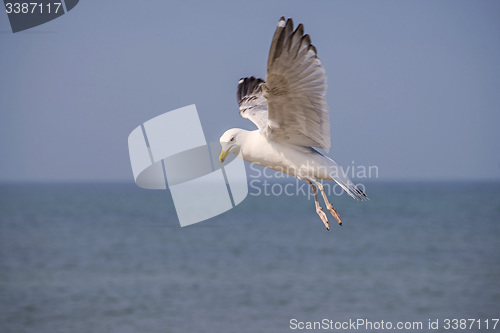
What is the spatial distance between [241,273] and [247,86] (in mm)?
22182

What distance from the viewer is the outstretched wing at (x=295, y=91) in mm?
8094

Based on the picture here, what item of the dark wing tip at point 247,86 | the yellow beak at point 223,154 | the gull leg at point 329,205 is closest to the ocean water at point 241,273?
the dark wing tip at point 247,86

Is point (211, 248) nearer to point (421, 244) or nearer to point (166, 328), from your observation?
point (421, 244)

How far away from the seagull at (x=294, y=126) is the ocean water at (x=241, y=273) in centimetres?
1404

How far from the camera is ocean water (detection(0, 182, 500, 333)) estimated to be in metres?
24.3

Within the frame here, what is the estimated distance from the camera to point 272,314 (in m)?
24.0

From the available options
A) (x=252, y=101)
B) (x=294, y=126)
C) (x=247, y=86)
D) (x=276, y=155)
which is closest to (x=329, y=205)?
(x=276, y=155)

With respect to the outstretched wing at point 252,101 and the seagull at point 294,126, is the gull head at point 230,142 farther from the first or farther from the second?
the outstretched wing at point 252,101

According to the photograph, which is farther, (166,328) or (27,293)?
(27,293)

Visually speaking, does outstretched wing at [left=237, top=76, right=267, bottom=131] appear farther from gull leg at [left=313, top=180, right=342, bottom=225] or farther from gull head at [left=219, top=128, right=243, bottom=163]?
gull leg at [left=313, top=180, right=342, bottom=225]

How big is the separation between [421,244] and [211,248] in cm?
1238

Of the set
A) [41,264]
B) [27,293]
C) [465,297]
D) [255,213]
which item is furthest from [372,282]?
[255,213]

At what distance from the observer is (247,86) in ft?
36.2

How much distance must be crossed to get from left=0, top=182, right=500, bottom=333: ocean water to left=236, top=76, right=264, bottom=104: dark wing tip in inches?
489
